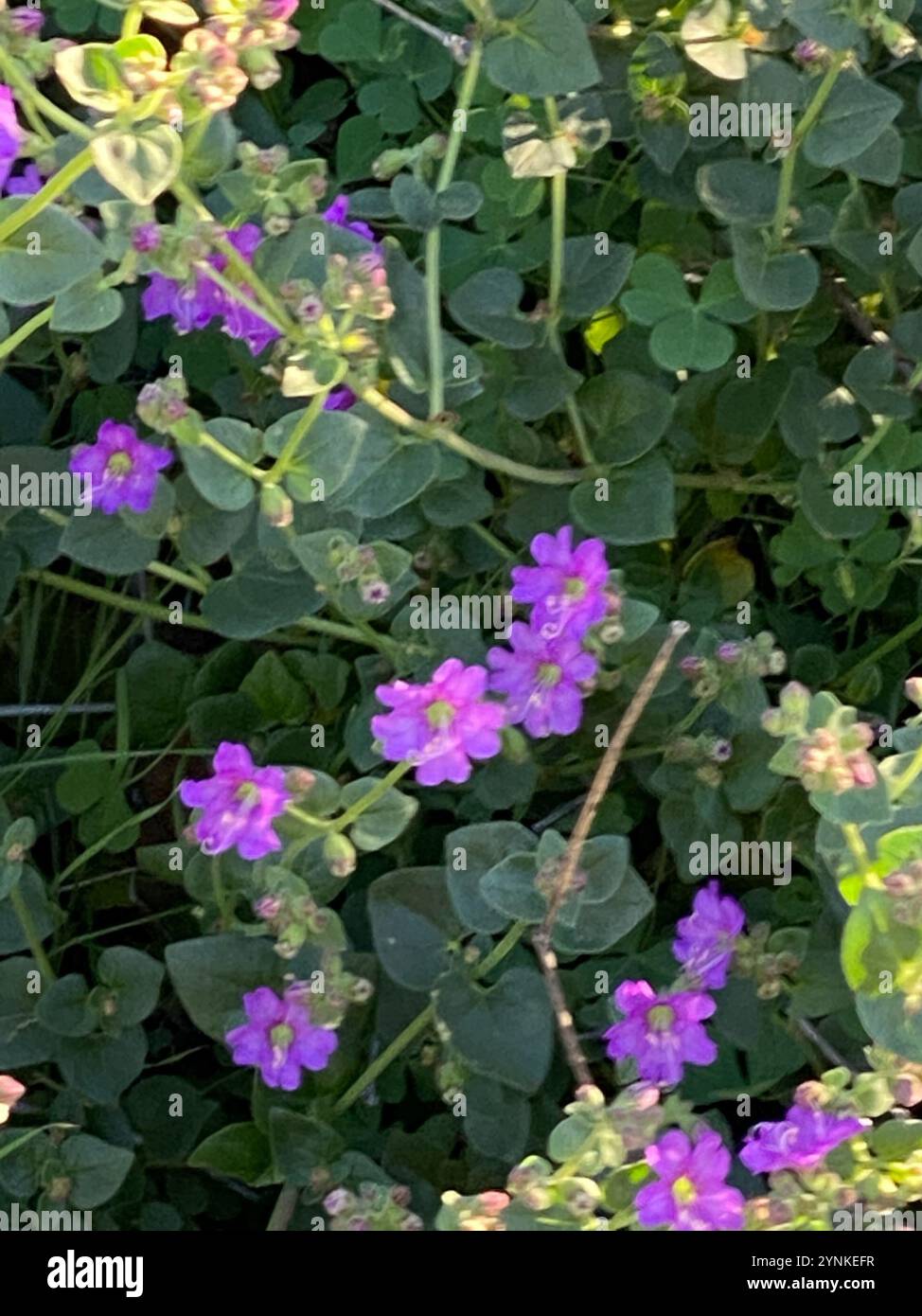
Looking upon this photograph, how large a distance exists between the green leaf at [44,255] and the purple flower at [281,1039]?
460 millimetres

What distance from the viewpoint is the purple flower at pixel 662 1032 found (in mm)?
1014

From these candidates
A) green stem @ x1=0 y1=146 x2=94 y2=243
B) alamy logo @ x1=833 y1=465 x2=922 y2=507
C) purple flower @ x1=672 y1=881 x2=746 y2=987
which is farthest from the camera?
alamy logo @ x1=833 y1=465 x2=922 y2=507

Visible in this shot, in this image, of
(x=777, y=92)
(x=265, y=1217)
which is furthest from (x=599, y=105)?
(x=265, y=1217)

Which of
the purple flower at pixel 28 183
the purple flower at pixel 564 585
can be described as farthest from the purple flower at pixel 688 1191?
the purple flower at pixel 28 183

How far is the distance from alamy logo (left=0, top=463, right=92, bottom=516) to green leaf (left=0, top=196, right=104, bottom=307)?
0.28 meters

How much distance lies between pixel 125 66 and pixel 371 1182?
707 millimetres

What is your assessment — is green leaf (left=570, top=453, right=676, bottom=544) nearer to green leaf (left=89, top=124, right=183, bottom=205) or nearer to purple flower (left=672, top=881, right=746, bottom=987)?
purple flower (left=672, top=881, right=746, bottom=987)

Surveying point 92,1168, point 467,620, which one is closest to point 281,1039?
point 92,1168

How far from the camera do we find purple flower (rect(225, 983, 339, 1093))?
1.00 metres

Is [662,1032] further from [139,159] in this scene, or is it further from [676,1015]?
[139,159]

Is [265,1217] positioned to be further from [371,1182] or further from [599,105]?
[599,105]

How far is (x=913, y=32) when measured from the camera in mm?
1157

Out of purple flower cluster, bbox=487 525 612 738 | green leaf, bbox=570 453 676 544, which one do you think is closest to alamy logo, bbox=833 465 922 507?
green leaf, bbox=570 453 676 544

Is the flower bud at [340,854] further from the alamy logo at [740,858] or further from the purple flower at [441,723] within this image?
the alamy logo at [740,858]
